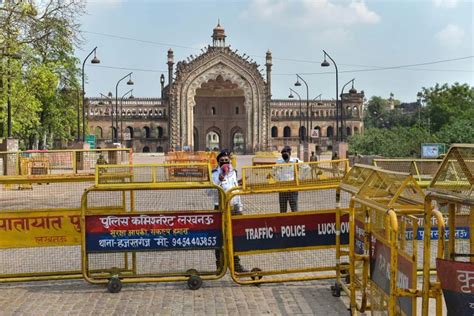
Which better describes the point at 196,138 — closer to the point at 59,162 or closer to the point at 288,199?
the point at 59,162

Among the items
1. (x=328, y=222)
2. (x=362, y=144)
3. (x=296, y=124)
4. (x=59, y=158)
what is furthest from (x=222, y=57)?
(x=328, y=222)

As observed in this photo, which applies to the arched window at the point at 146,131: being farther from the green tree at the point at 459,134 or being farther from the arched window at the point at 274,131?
the green tree at the point at 459,134

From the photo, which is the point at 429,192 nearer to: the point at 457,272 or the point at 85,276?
the point at 457,272

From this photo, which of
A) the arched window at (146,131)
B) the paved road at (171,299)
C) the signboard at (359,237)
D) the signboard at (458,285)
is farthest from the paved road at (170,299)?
the arched window at (146,131)

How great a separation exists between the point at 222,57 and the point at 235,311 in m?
62.2

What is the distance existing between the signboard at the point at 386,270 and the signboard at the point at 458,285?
36 centimetres

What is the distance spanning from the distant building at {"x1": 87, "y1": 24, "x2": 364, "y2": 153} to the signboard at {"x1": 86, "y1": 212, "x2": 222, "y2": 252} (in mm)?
53764

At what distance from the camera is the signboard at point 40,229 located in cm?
795

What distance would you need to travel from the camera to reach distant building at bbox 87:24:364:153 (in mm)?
68125

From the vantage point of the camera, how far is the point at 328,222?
781cm

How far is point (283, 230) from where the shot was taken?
25.5 feet

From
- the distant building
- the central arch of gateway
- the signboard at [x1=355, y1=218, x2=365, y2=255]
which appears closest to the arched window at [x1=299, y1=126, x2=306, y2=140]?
the distant building

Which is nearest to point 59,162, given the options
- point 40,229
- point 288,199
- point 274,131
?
point 40,229

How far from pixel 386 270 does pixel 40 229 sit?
484 cm
